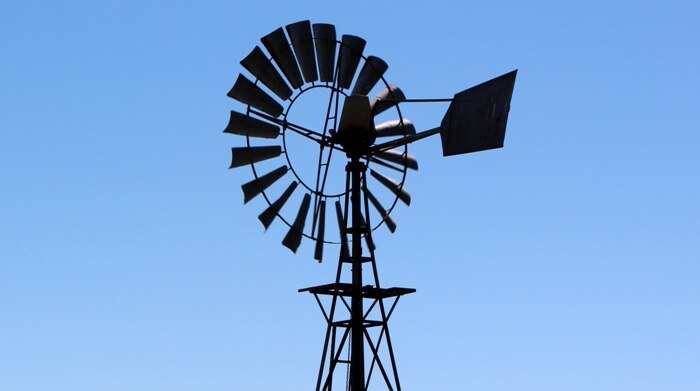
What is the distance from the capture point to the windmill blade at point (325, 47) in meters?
20.9

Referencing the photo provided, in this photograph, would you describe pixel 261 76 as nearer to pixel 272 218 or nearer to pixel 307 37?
pixel 307 37

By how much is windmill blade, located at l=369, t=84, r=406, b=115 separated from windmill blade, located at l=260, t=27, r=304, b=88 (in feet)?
5.29

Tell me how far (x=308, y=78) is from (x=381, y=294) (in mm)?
3787

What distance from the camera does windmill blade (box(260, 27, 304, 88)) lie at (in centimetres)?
2059

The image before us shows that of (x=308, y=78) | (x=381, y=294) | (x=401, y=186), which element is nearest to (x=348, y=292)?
(x=381, y=294)

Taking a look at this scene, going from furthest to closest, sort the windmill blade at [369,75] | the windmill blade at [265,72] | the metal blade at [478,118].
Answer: the windmill blade at [369,75]
the windmill blade at [265,72]
the metal blade at [478,118]

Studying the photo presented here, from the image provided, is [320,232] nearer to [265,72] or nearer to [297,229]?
[297,229]

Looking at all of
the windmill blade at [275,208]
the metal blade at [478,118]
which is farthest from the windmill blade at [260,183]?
the metal blade at [478,118]

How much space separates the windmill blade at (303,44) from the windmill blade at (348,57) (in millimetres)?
552

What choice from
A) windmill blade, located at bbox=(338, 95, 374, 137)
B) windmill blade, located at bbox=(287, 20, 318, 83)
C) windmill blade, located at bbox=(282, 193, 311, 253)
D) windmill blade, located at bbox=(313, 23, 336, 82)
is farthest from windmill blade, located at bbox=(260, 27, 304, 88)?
windmill blade, located at bbox=(282, 193, 311, 253)

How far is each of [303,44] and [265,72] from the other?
0.78 metres

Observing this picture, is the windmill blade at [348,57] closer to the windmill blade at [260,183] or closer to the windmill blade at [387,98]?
the windmill blade at [387,98]

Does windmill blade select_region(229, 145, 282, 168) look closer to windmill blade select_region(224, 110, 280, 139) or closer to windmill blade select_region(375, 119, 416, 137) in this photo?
windmill blade select_region(224, 110, 280, 139)

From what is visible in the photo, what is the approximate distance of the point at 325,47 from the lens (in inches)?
826
